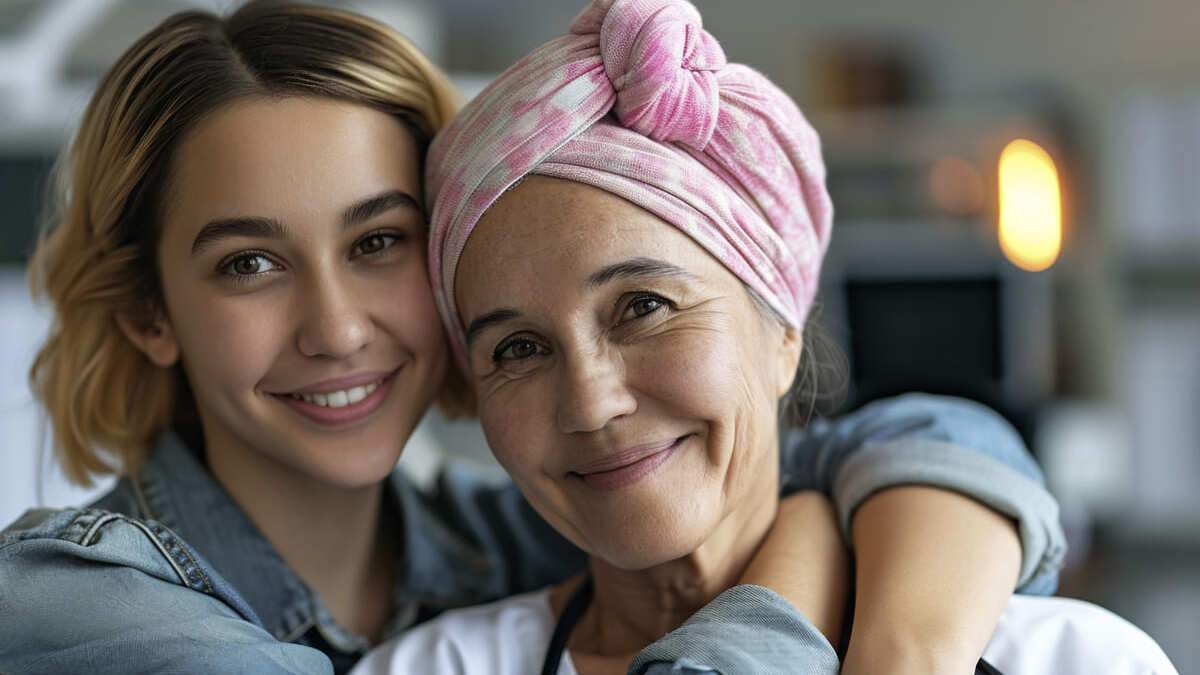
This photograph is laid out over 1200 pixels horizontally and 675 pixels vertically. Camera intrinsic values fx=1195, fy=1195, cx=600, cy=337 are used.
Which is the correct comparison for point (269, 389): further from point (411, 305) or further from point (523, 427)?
point (523, 427)

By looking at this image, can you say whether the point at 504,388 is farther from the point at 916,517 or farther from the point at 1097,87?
the point at 1097,87

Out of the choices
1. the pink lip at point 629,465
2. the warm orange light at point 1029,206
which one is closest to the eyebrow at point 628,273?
the pink lip at point 629,465

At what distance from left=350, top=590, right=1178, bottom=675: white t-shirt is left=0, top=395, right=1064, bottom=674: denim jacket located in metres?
0.07

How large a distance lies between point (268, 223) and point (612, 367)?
1.30 ft

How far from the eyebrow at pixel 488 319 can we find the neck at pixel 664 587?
290 mm

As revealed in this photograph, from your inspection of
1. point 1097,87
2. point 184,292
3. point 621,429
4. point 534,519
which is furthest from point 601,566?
point 1097,87

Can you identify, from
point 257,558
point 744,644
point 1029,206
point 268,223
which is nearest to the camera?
point 744,644

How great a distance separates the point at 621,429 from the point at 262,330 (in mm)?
420

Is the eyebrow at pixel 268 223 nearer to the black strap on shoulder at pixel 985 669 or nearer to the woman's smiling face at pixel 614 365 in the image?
the woman's smiling face at pixel 614 365

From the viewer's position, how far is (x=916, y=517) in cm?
116

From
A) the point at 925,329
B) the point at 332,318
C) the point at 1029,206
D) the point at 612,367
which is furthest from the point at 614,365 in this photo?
the point at 925,329

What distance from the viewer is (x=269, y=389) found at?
1.28 metres

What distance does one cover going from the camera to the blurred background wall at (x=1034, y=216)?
3607 millimetres

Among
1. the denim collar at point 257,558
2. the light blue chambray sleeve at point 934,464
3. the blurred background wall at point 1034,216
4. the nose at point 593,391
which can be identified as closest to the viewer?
the nose at point 593,391
